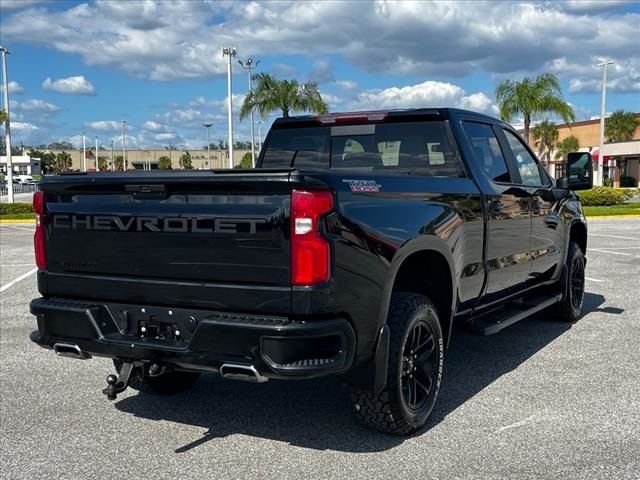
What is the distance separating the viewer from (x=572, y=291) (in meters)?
7.04

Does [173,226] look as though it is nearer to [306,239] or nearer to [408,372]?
[306,239]

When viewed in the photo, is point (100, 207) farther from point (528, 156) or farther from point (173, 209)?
point (528, 156)

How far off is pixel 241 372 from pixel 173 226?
0.81m

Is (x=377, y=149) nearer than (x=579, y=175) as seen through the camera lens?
Yes

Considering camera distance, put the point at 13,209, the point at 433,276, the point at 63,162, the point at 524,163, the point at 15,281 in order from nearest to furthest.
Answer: the point at 433,276, the point at 524,163, the point at 15,281, the point at 13,209, the point at 63,162

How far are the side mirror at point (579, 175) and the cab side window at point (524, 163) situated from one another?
0.35m

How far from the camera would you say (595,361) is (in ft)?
18.5

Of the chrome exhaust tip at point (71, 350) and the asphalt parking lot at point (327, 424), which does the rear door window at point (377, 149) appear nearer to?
the asphalt parking lot at point (327, 424)

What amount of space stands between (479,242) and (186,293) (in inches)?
88.3

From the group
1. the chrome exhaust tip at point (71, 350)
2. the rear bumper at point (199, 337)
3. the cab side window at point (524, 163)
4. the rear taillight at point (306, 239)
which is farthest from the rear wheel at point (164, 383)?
the cab side window at point (524, 163)

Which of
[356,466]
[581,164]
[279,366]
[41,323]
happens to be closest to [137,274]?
[41,323]

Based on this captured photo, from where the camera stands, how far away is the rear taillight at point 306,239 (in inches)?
128

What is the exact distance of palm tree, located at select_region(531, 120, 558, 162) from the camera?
70250 millimetres

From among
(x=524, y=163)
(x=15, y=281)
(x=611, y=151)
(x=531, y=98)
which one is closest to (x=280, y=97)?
(x=531, y=98)
